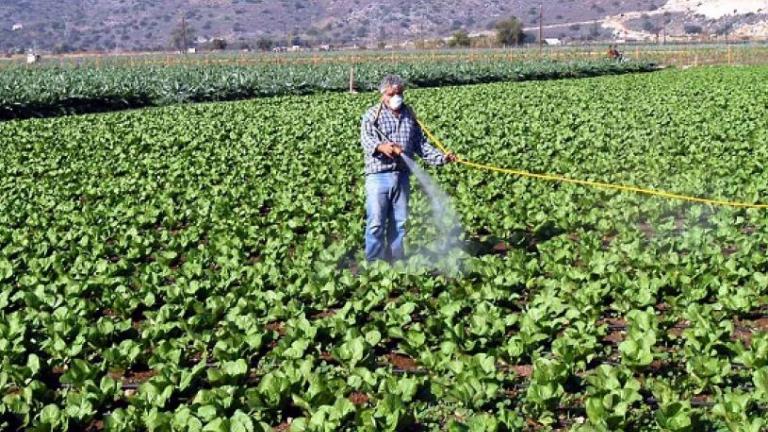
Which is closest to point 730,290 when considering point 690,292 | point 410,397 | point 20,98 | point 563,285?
point 690,292

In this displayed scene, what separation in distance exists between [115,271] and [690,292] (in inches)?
210

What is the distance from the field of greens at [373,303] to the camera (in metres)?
5.48

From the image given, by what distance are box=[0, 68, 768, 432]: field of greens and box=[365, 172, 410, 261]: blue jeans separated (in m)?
0.38

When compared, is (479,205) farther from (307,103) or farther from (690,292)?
(307,103)

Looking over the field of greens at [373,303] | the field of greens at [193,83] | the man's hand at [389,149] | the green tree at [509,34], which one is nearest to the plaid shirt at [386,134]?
the man's hand at [389,149]

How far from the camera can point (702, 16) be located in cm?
19188

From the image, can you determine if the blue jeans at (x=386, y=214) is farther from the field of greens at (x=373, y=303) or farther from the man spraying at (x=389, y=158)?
the field of greens at (x=373, y=303)

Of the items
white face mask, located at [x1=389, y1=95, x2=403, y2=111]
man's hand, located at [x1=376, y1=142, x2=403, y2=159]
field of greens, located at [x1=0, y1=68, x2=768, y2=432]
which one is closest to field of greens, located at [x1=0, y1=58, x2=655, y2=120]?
field of greens, located at [x1=0, y1=68, x2=768, y2=432]

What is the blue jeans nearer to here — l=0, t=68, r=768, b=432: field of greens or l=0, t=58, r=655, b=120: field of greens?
l=0, t=68, r=768, b=432: field of greens

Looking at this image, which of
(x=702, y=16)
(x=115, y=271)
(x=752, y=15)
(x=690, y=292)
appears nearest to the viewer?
(x=690, y=292)

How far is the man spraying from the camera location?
8305mm

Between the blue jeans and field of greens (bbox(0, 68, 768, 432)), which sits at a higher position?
the blue jeans

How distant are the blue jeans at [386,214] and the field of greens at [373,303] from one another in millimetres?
384

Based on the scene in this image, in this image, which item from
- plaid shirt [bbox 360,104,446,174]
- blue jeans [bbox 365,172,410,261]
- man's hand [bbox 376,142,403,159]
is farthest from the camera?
blue jeans [bbox 365,172,410,261]
